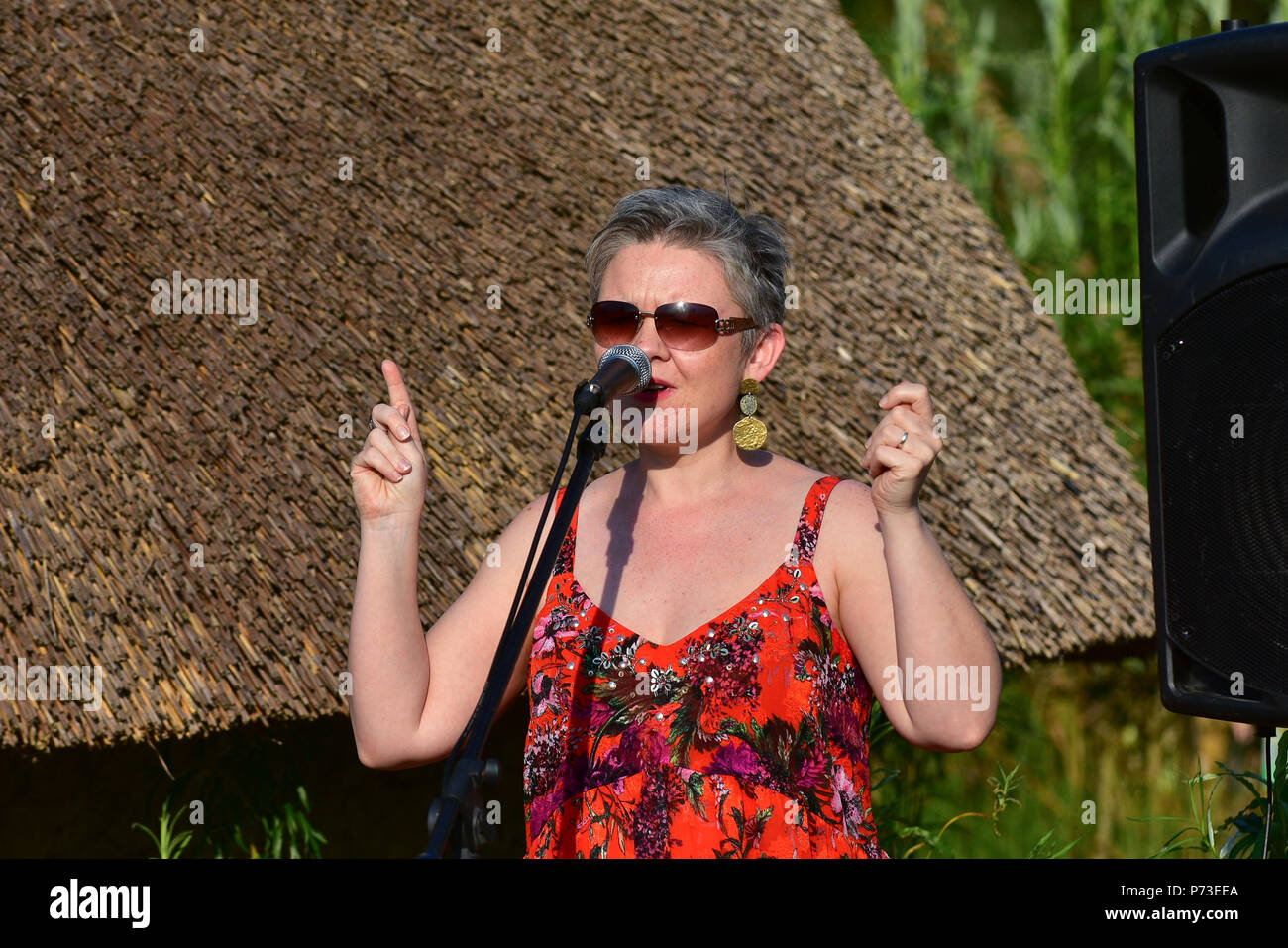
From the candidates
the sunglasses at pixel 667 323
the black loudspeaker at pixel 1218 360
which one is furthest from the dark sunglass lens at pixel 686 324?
the black loudspeaker at pixel 1218 360

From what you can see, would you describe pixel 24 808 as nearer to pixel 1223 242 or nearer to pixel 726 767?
pixel 726 767

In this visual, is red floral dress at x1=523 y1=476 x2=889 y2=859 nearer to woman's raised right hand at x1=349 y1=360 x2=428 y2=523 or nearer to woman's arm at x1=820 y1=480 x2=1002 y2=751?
woman's arm at x1=820 y1=480 x2=1002 y2=751

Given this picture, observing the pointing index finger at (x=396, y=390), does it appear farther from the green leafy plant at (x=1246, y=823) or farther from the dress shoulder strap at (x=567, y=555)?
the green leafy plant at (x=1246, y=823)

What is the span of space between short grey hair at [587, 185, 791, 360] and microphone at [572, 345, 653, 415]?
9.2 inches

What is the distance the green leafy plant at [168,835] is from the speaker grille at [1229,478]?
2530mm

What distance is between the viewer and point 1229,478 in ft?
6.48

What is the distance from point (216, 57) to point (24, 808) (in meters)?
2.40

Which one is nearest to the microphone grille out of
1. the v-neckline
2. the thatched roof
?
the v-neckline

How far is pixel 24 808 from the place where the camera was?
3.69 metres

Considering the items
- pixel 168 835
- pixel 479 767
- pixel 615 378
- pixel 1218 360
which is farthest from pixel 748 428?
pixel 168 835

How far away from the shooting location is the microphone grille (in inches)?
71.5

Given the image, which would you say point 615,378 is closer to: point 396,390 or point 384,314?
point 396,390

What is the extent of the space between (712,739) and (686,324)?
56cm
